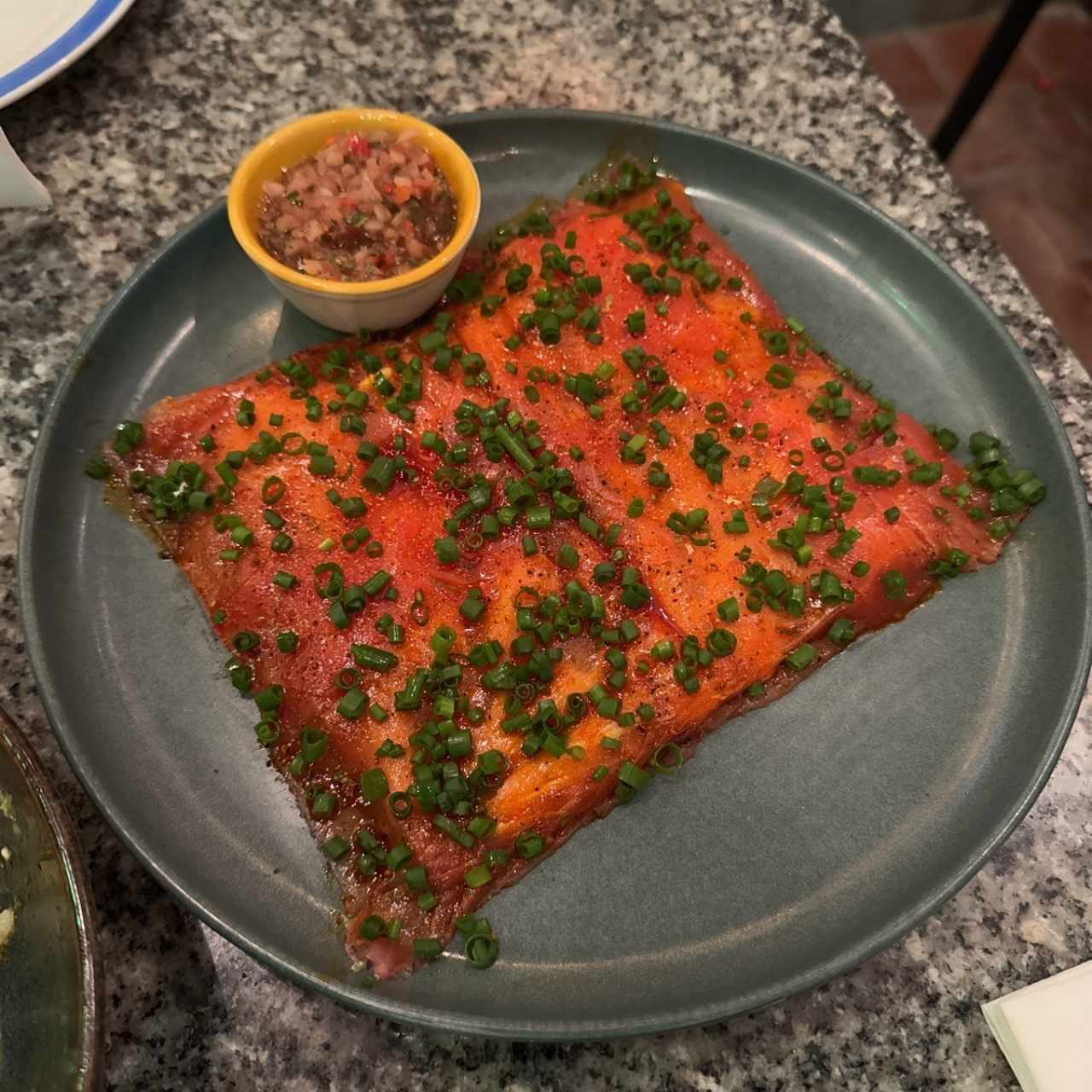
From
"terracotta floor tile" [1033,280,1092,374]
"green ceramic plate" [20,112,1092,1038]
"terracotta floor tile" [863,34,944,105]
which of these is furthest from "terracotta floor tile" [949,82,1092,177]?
"green ceramic plate" [20,112,1092,1038]

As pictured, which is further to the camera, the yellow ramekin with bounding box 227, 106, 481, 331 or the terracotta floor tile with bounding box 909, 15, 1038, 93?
the terracotta floor tile with bounding box 909, 15, 1038, 93

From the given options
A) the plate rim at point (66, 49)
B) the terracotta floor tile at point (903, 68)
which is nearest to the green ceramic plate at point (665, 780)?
the plate rim at point (66, 49)

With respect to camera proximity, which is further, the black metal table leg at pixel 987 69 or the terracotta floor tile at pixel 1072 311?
the terracotta floor tile at pixel 1072 311

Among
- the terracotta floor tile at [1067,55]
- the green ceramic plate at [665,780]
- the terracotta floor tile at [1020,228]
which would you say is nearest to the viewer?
the green ceramic plate at [665,780]

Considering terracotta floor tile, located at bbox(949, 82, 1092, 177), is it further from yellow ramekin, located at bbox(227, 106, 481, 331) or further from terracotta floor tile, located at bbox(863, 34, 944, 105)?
yellow ramekin, located at bbox(227, 106, 481, 331)

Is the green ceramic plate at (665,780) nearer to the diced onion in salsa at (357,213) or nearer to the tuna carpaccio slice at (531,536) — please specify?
the tuna carpaccio slice at (531,536)

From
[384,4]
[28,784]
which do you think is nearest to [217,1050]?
[28,784]
